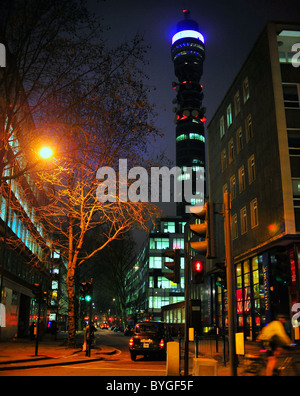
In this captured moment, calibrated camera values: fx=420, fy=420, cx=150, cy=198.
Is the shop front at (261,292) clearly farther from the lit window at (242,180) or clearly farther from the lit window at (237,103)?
the lit window at (237,103)

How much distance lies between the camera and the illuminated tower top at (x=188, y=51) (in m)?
175

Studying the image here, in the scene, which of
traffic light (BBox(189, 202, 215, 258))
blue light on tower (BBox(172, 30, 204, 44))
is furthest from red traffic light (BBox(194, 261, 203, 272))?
blue light on tower (BBox(172, 30, 204, 44))

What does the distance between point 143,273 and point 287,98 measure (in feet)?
304

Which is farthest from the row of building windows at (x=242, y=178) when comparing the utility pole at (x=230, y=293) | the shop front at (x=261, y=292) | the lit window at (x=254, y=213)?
the utility pole at (x=230, y=293)

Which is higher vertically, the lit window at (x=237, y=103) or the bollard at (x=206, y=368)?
the lit window at (x=237, y=103)

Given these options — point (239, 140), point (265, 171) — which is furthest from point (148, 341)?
point (239, 140)

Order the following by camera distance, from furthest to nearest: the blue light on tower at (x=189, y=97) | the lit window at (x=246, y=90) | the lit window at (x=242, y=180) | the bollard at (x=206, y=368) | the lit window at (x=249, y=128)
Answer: the blue light on tower at (x=189, y=97) < the lit window at (x=242, y=180) < the lit window at (x=246, y=90) < the lit window at (x=249, y=128) < the bollard at (x=206, y=368)

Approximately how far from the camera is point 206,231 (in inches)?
346

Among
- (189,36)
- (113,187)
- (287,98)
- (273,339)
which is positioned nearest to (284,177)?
(287,98)

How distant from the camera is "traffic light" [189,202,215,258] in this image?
339 inches

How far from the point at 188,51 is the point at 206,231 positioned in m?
178

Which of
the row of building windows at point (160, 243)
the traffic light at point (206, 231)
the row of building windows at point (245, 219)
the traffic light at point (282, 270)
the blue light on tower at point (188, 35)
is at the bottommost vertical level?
the traffic light at point (282, 270)

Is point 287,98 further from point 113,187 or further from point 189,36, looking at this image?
point 189,36

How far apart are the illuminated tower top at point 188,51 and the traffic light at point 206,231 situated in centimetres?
17477
